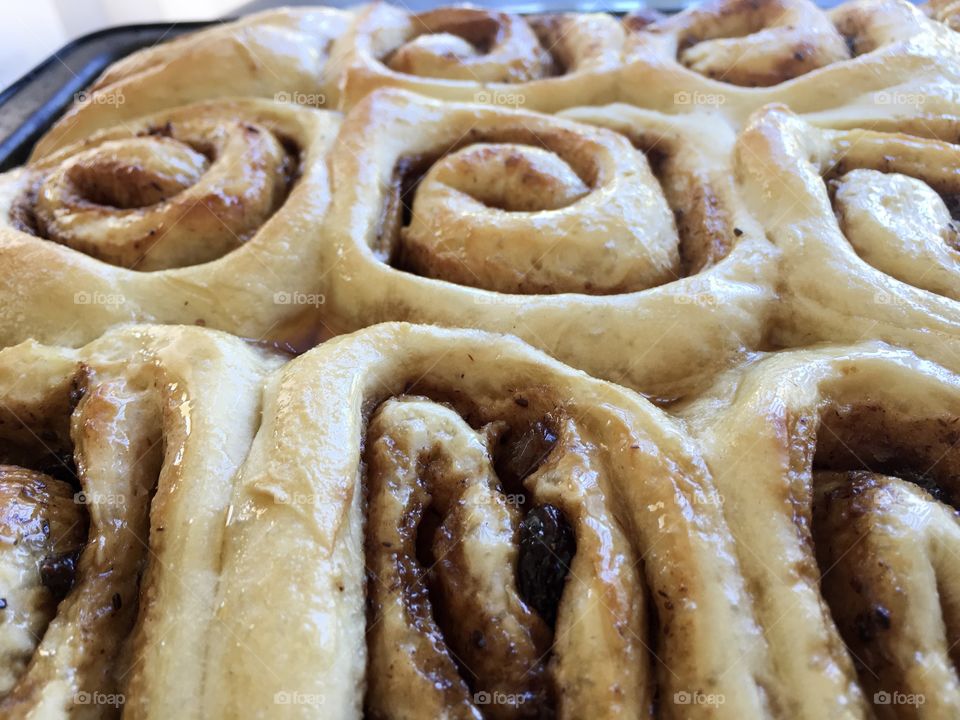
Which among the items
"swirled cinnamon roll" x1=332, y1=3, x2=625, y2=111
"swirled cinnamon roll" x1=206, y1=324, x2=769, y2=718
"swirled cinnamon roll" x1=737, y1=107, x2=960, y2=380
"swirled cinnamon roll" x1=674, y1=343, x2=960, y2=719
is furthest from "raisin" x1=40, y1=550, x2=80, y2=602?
"swirled cinnamon roll" x1=332, y1=3, x2=625, y2=111

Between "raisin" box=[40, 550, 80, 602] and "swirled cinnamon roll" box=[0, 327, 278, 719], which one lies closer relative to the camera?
"swirled cinnamon roll" box=[0, 327, 278, 719]

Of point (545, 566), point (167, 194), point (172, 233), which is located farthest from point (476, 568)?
point (167, 194)

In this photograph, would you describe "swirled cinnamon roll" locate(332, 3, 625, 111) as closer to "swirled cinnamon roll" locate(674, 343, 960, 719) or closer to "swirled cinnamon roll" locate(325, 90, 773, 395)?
"swirled cinnamon roll" locate(325, 90, 773, 395)

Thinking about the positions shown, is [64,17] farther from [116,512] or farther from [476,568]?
[476,568]

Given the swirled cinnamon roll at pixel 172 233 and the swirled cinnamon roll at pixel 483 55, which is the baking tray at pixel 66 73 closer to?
the swirled cinnamon roll at pixel 483 55

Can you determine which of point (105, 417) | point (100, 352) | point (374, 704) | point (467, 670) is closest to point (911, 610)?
point (467, 670)

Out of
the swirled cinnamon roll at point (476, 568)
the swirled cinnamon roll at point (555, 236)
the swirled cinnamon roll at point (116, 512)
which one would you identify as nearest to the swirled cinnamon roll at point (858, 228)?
the swirled cinnamon roll at point (555, 236)

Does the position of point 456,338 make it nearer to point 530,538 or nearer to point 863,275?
point 530,538
